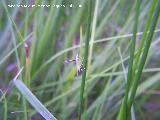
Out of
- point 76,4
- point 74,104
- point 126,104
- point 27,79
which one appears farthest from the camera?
point 76,4

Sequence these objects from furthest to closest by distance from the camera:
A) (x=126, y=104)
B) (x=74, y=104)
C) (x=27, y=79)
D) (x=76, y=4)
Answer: (x=76, y=4) → (x=74, y=104) → (x=27, y=79) → (x=126, y=104)

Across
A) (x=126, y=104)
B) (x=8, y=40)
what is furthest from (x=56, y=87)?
(x=126, y=104)

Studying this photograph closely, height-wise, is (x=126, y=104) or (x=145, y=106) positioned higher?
(x=126, y=104)

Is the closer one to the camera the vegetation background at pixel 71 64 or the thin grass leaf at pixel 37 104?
the thin grass leaf at pixel 37 104

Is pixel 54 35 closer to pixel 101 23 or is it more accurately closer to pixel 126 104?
pixel 101 23

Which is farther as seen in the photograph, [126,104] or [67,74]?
[67,74]

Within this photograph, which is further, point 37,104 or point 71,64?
point 71,64

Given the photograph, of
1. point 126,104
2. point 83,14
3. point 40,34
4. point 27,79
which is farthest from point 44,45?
point 126,104

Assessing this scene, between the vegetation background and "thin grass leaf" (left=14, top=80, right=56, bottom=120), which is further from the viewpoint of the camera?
the vegetation background

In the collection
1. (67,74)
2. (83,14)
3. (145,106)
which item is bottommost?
(145,106)
